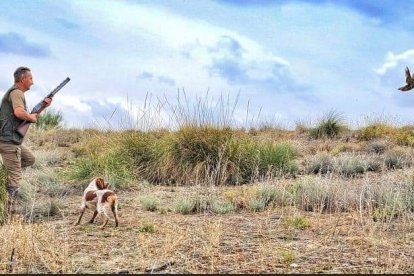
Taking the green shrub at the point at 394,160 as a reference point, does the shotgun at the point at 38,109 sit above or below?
above

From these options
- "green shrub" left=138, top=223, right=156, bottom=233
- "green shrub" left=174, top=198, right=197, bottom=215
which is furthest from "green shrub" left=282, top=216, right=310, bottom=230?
"green shrub" left=174, top=198, right=197, bottom=215

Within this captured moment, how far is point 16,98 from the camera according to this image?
401 inches

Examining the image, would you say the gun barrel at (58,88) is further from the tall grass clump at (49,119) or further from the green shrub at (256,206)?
the tall grass clump at (49,119)

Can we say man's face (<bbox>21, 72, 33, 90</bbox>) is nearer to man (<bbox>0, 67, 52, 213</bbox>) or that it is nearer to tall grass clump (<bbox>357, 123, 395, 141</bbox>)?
man (<bbox>0, 67, 52, 213</bbox>)

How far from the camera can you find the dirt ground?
22.4 ft

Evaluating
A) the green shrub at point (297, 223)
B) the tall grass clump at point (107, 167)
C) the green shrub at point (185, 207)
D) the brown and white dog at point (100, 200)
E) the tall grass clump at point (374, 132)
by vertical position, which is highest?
the tall grass clump at point (374, 132)

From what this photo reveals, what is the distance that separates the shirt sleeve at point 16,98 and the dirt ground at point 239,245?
1.78 meters

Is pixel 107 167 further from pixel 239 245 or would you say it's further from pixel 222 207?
pixel 239 245

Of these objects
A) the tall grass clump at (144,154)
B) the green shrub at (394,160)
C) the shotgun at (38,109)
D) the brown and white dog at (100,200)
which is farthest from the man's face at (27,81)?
the green shrub at (394,160)

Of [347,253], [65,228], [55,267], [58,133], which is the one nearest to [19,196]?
[65,228]

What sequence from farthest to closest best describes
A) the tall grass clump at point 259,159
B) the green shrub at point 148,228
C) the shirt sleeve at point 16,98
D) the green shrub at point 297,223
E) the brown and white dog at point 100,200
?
the tall grass clump at point 259,159
the shirt sleeve at point 16,98
the brown and white dog at point 100,200
the green shrub at point 297,223
the green shrub at point 148,228

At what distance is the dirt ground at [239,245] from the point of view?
681 cm

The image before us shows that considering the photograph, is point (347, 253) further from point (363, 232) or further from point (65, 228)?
point (65, 228)

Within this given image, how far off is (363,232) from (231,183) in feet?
21.0
